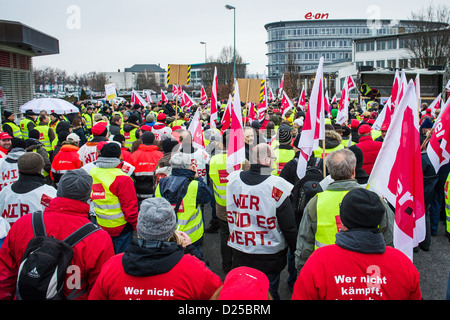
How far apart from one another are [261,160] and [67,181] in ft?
6.07

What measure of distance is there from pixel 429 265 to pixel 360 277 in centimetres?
428

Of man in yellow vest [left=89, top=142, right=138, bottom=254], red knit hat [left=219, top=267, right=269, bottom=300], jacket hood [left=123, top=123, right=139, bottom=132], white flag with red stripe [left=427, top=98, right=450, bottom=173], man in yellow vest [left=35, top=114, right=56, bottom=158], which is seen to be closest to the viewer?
red knit hat [left=219, top=267, right=269, bottom=300]

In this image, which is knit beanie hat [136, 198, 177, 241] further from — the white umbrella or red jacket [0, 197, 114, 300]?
the white umbrella

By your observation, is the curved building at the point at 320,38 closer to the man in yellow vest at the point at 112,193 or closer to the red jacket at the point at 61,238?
the man in yellow vest at the point at 112,193

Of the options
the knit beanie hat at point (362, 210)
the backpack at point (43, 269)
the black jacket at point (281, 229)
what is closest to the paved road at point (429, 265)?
the black jacket at point (281, 229)

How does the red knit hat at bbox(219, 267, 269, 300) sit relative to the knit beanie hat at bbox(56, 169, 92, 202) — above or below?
below

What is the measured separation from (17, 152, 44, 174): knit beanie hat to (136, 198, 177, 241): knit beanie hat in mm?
2060

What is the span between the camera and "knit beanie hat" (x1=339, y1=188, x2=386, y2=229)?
240cm

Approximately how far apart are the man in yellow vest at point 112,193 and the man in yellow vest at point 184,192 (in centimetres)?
49

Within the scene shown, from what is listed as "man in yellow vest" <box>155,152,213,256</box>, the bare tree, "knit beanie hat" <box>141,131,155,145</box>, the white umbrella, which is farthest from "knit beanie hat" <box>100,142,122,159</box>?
the bare tree

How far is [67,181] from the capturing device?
312cm
